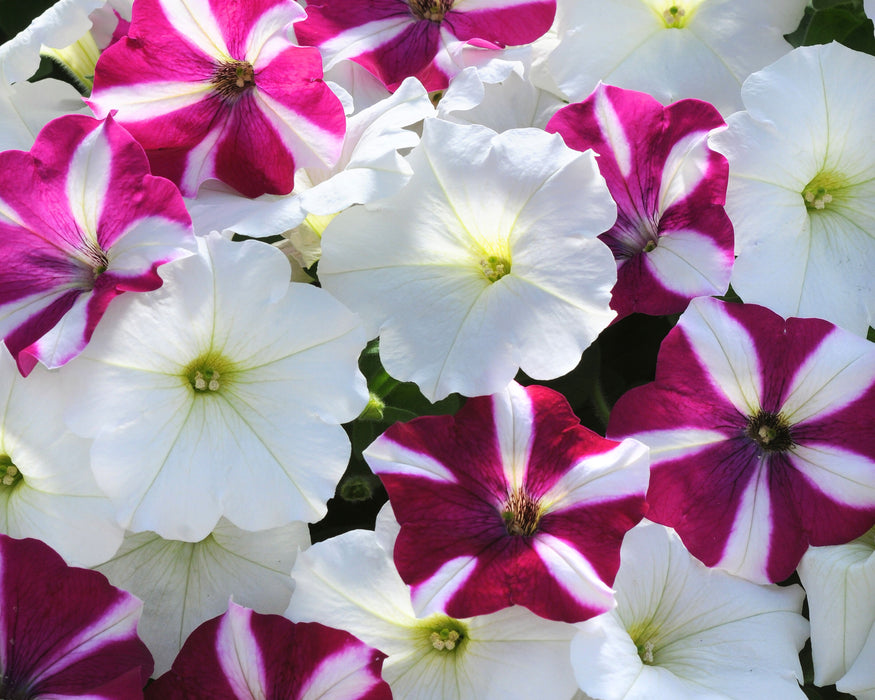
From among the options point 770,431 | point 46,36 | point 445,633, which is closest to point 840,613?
point 770,431

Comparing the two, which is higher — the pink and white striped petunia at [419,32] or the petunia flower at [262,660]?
the pink and white striped petunia at [419,32]

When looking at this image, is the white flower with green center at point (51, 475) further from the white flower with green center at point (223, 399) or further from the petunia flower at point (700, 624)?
the petunia flower at point (700, 624)

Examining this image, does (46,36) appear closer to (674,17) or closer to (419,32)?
(419,32)

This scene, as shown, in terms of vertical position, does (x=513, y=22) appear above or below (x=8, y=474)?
above

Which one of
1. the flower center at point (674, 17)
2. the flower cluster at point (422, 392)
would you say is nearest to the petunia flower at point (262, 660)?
the flower cluster at point (422, 392)

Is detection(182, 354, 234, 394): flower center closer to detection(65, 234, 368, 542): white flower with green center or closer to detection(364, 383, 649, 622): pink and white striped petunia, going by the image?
detection(65, 234, 368, 542): white flower with green center

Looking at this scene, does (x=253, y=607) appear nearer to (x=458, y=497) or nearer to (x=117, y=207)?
(x=458, y=497)
